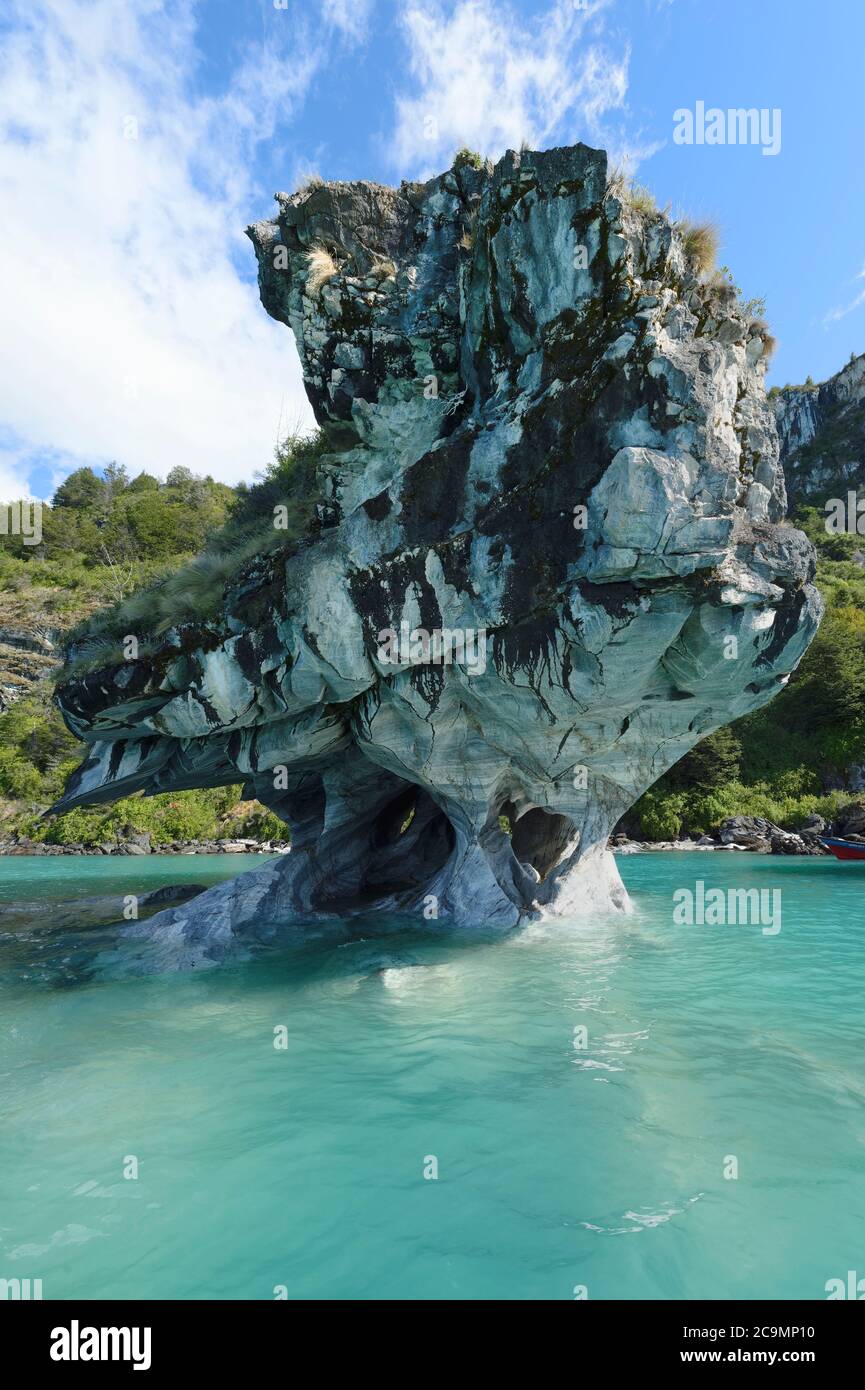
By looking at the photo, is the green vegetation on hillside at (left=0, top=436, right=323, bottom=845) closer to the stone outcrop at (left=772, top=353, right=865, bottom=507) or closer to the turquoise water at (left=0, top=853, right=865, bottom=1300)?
the turquoise water at (left=0, top=853, right=865, bottom=1300)

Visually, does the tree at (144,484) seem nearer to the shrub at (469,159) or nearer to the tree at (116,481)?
the tree at (116,481)

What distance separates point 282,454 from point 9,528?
6296cm

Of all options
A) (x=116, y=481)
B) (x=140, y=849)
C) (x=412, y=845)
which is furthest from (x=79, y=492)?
(x=412, y=845)

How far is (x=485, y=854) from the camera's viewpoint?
13539 millimetres

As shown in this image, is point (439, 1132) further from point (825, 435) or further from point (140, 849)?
point (825, 435)

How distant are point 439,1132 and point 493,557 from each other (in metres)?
7.28

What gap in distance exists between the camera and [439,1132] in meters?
5.15

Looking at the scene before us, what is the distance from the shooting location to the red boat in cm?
2844

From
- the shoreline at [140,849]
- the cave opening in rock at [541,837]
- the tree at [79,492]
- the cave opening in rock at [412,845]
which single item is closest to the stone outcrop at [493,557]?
the cave opening in rock at [541,837]

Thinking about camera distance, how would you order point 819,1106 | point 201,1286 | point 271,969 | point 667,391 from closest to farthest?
point 201,1286
point 819,1106
point 667,391
point 271,969

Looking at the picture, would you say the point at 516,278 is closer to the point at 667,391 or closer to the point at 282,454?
the point at 667,391

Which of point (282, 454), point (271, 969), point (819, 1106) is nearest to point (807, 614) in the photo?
point (819, 1106)

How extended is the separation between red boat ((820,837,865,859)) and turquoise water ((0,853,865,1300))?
2232cm

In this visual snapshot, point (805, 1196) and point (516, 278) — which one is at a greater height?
point (516, 278)
